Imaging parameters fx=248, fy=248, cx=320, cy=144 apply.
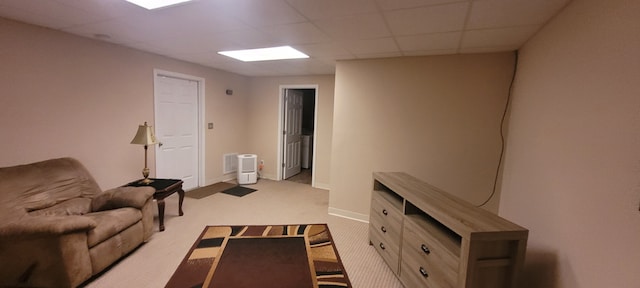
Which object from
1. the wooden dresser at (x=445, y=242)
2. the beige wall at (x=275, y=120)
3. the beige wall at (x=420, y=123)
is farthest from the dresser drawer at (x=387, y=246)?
the beige wall at (x=275, y=120)

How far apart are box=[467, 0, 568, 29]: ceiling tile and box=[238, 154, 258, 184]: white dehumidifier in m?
4.27

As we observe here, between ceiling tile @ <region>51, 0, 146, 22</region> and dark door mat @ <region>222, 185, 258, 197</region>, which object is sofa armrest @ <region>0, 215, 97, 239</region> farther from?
dark door mat @ <region>222, 185, 258, 197</region>

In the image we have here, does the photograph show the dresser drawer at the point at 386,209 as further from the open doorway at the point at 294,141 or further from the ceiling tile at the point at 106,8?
the ceiling tile at the point at 106,8

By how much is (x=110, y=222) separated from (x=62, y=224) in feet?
1.37

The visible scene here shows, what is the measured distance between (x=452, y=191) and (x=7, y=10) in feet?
15.7

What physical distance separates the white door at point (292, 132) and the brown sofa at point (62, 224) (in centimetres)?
309

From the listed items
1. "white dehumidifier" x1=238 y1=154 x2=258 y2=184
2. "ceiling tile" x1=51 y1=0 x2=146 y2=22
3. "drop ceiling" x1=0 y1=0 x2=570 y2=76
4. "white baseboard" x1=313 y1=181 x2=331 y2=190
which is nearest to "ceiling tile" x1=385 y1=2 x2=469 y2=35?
"drop ceiling" x1=0 y1=0 x2=570 y2=76

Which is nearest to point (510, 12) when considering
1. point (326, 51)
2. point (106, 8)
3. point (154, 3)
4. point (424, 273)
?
point (326, 51)

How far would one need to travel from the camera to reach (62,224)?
181cm

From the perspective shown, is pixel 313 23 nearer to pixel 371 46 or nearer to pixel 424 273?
pixel 371 46

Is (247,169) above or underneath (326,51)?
underneath

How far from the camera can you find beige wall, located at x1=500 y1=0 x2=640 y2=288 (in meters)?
1.12

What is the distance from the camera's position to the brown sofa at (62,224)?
180cm

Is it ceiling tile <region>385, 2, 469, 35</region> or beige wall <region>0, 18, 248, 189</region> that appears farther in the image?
beige wall <region>0, 18, 248, 189</region>
